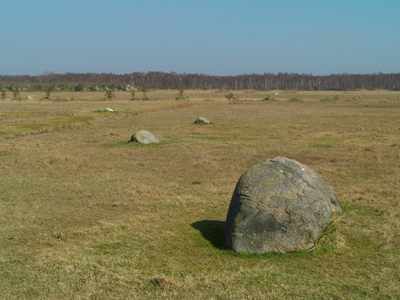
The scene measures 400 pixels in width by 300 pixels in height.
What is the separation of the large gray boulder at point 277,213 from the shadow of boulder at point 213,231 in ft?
1.20

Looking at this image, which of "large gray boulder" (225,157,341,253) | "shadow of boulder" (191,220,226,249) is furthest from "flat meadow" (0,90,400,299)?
"large gray boulder" (225,157,341,253)

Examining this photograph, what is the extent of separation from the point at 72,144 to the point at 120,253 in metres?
18.4

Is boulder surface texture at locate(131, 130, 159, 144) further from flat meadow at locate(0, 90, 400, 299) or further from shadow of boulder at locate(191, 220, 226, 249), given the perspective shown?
shadow of boulder at locate(191, 220, 226, 249)

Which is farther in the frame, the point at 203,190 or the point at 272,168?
the point at 203,190

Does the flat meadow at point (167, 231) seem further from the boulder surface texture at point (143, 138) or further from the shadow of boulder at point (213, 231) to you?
the boulder surface texture at point (143, 138)

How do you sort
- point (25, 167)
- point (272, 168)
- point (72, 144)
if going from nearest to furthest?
point (272, 168) → point (25, 167) → point (72, 144)

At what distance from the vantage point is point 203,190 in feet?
43.3

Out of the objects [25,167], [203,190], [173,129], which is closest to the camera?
[203,190]

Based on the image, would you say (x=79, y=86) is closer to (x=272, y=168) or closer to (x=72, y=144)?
(x=72, y=144)

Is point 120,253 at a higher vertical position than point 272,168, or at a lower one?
lower

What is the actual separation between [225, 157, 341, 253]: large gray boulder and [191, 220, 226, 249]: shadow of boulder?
37 centimetres

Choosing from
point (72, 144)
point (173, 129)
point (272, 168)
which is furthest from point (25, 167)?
point (173, 129)

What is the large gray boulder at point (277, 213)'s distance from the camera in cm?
748

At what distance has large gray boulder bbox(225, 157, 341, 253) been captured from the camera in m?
7.48
